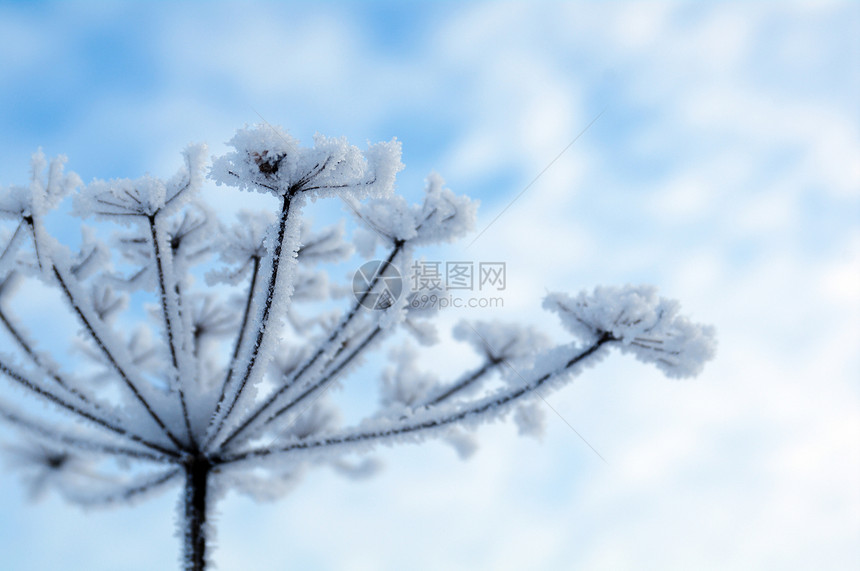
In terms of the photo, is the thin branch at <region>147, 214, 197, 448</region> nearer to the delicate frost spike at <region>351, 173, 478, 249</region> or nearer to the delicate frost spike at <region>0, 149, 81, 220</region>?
the delicate frost spike at <region>0, 149, 81, 220</region>

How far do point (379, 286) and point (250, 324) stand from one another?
3.95 feet

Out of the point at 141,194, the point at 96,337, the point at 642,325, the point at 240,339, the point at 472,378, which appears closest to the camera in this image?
the point at 141,194

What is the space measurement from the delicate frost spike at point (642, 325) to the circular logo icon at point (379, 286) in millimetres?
1142

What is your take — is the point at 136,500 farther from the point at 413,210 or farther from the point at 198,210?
the point at 413,210

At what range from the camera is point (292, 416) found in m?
4.58

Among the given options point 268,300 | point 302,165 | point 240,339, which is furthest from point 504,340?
point 302,165

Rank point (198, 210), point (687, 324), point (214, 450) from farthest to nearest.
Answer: point (198, 210) < point (214, 450) < point (687, 324)

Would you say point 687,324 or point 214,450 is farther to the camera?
point 214,450

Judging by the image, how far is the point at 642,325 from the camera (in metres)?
3.64

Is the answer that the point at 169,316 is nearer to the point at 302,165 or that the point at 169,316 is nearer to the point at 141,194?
the point at 141,194

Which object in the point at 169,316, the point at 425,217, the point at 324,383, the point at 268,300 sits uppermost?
the point at 425,217

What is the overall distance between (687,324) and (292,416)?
3132mm

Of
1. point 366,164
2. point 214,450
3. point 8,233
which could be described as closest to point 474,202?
point 366,164

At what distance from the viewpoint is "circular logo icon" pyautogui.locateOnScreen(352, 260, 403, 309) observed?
4.09 m
